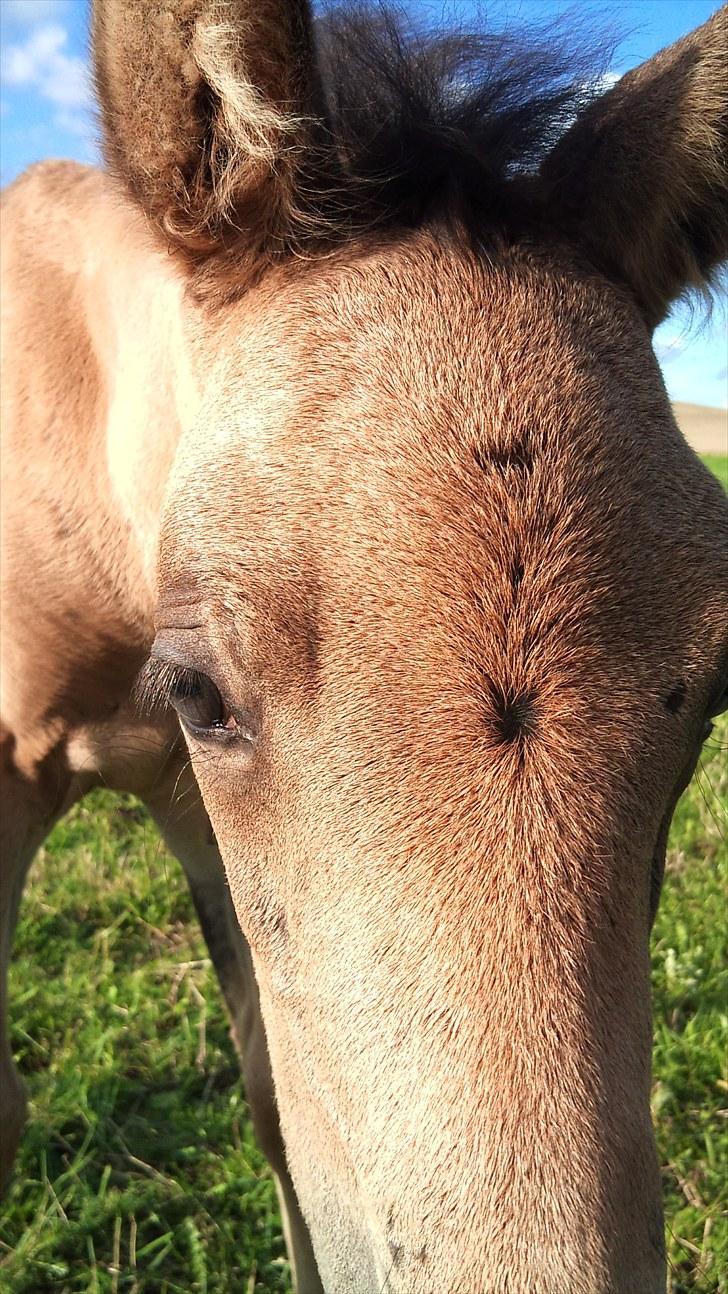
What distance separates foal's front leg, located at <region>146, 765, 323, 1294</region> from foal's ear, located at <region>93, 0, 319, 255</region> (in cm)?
149

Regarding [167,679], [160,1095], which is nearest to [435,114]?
[167,679]

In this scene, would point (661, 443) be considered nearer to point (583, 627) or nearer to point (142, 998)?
point (583, 627)

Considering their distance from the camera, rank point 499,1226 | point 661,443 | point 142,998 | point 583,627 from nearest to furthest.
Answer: point 499,1226
point 583,627
point 661,443
point 142,998

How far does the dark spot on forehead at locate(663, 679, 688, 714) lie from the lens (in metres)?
1.64

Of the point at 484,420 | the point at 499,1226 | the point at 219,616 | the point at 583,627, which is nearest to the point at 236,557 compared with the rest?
the point at 219,616

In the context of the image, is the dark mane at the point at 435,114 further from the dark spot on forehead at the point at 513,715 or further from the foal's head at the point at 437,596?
the dark spot on forehead at the point at 513,715

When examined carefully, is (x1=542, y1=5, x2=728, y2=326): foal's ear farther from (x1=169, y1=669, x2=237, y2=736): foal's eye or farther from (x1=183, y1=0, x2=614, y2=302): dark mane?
(x1=169, y1=669, x2=237, y2=736): foal's eye

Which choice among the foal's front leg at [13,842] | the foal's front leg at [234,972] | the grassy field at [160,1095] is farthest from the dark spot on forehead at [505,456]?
→ the foal's front leg at [13,842]

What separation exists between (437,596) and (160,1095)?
2.88 m

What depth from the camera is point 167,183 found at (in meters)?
1.96

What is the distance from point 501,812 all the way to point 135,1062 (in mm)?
2978

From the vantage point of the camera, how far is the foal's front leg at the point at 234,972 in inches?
124

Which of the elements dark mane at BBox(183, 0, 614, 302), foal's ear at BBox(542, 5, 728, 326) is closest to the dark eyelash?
dark mane at BBox(183, 0, 614, 302)

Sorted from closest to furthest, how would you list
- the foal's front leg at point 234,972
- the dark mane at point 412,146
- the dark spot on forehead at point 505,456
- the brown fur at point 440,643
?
the brown fur at point 440,643 → the dark spot on forehead at point 505,456 → the dark mane at point 412,146 → the foal's front leg at point 234,972
